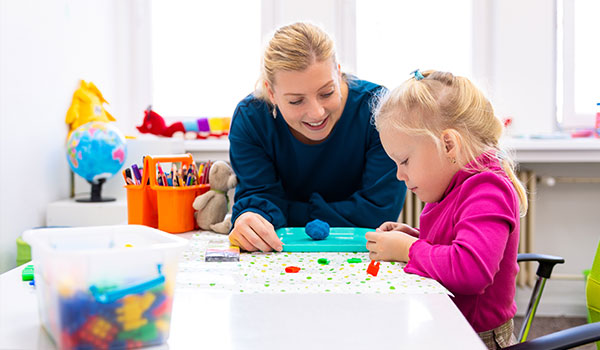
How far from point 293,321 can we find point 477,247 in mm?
337

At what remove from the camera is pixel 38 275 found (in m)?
0.68

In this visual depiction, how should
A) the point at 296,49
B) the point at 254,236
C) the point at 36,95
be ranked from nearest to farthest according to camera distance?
the point at 254,236, the point at 296,49, the point at 36,95

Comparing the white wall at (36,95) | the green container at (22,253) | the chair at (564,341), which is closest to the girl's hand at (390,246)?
the chair at (564,341)

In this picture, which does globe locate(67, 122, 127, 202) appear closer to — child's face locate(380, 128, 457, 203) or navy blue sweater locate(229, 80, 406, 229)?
navy blue sweater locate(229, 80, 406, 229)

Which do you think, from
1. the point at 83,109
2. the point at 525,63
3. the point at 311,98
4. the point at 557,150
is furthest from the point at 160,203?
the point at 525,63

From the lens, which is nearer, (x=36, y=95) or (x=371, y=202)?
(x=371, y=202)

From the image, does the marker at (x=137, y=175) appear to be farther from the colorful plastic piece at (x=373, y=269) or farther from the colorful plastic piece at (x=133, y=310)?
the colorful plastic piece at (x=133, y=310)

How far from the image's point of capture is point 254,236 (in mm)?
1123

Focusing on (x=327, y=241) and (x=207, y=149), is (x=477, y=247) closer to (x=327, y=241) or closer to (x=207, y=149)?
(x=327, y=241)

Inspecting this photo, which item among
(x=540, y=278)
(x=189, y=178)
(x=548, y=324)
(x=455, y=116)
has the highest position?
(x=455, y=116)

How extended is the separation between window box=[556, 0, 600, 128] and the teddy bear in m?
2.04

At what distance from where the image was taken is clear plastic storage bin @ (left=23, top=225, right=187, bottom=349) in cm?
58

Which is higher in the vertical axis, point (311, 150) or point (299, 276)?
point (311, 150)

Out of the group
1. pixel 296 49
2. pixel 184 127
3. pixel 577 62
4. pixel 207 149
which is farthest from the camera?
pixel 577 62
